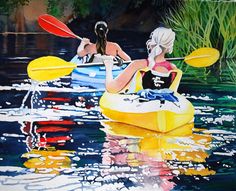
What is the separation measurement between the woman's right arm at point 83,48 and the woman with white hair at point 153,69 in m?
0.14

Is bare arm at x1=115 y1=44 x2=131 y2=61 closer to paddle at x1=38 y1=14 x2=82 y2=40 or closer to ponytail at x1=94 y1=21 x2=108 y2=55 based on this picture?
ponytail at x1=94 y1=21 x2=108 y2=55

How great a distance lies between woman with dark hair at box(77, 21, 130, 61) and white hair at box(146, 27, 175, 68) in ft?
0.35

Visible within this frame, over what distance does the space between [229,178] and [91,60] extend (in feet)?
2.54

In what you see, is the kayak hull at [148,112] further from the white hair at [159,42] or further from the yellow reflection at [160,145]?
the white hair at [159,42]

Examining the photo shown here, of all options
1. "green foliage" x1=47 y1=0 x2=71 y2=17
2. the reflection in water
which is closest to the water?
the reflection in water

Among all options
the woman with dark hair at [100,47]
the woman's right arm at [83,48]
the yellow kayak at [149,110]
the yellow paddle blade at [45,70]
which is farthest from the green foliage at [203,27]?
the yellow paddle blade at [45,70]

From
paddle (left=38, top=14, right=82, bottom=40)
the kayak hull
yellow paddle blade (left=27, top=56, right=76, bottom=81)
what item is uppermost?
paddle (left=38, top=14, right=82, bottom=40)

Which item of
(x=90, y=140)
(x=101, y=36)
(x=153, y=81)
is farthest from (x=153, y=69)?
(x=90, y=140)

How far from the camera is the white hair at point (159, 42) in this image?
2.11 m

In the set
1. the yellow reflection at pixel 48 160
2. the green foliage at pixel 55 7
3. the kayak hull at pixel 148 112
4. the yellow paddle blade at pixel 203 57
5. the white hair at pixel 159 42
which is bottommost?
the yellow reflection at pixel 48 160

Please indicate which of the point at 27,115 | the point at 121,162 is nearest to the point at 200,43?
the point at 121,162

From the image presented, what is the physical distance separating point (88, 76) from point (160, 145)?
1.41 ft

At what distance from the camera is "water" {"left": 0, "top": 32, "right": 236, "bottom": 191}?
2.01 meters

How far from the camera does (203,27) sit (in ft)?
7.00
